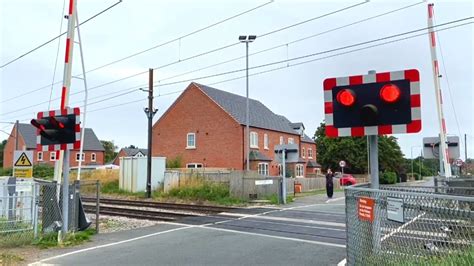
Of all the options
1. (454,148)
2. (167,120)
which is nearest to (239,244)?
(454,148)

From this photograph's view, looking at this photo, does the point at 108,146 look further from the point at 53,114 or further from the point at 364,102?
the point at 364,102

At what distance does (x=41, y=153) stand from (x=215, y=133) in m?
36.1

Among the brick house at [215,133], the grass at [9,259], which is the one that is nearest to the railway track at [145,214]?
the grass at [9,259]

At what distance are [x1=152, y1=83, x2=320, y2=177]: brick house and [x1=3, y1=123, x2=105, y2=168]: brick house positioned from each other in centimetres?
2544

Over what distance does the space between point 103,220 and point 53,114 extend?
7267 millimetres

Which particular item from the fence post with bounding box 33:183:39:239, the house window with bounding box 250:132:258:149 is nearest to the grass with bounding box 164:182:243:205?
the fence post with bounding box 33:183:39:239

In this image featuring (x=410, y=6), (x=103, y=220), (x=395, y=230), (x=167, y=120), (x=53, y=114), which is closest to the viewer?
(x=395, y=230)

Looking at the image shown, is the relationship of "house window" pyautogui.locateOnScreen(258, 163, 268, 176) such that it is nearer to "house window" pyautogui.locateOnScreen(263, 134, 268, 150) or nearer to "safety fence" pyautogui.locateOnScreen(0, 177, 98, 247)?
"house window" pyautogui.locateOnScreen(263, 134, 268, 150)

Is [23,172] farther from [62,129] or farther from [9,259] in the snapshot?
[9,259]

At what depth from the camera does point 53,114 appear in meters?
11.3

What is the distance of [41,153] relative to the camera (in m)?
69.2

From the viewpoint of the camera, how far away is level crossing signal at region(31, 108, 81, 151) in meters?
10.8

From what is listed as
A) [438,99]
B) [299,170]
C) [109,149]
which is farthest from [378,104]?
[109,149]

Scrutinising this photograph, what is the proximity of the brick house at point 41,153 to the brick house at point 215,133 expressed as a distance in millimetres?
25443
